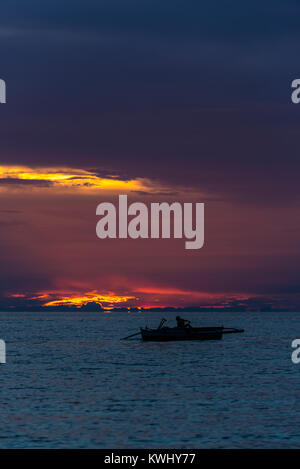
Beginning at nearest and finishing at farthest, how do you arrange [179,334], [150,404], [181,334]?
1. [150,404]
2. [181,334]
3. [179,334]

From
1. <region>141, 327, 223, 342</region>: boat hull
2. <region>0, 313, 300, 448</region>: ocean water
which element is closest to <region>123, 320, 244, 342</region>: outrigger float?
<region>141, 327, 223, 342</region>: boat hull

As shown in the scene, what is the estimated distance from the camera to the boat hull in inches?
4279

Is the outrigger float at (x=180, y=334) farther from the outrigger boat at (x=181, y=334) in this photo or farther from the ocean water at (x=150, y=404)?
the ocean water at (x=150, y=404)

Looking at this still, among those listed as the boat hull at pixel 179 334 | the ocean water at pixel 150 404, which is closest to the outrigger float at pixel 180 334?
the boat hull at pixel 179 334

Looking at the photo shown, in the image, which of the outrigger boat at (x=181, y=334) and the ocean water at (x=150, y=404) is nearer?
the ocean water at (x=150, y=404)

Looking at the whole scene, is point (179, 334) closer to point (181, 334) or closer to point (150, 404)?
point (181, 334)

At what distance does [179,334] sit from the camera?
109m

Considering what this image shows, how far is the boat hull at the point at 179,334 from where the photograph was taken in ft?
357

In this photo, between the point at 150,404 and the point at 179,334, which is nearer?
the point at 150,404

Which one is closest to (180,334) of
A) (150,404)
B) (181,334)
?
(181,334)

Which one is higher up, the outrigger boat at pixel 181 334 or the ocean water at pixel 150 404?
the outrigger boat at pixel 181 334

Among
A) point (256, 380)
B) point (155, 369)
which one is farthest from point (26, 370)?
point (256, 380)
